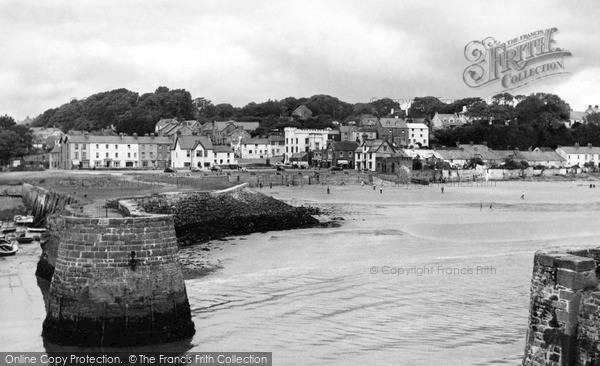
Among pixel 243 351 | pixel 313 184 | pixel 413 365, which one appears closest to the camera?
pixel 413 365

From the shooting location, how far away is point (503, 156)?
388 ft

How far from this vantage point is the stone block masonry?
14.5m

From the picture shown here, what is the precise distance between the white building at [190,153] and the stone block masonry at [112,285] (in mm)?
85927

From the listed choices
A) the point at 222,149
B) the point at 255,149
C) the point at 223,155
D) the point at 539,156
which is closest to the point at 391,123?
the point at 255,149

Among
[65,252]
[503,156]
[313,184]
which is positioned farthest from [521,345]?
[503,156]

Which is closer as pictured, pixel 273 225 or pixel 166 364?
pixel 166 364

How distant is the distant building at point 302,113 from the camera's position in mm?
142000

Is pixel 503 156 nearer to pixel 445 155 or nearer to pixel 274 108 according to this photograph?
pixel 445 155

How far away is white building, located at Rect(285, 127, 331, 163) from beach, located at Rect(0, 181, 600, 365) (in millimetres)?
71955

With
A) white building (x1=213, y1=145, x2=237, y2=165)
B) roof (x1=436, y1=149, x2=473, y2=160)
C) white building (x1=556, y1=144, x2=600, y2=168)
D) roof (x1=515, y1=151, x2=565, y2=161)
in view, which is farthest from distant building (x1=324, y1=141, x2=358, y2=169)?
white building (x1=556, y1=144, x2=600, y2=168)

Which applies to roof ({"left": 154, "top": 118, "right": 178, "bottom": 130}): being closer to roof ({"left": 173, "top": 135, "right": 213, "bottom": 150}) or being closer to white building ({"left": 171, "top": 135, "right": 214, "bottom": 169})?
roof ({"left": 173, "top": 135, "right": 213, "bottom": 150})

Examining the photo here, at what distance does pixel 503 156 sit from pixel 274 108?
5828 centimetres

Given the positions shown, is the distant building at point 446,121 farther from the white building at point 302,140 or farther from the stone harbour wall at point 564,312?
the stone harbour wall at point 564,312

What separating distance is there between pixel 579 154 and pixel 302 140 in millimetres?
53823
